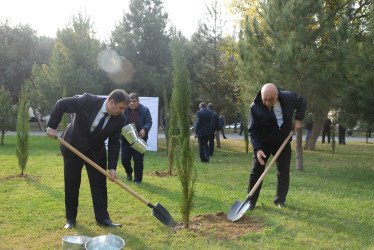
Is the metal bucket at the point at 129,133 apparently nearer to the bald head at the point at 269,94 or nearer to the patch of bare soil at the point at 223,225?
the patch of bare soil at the point at 223,225

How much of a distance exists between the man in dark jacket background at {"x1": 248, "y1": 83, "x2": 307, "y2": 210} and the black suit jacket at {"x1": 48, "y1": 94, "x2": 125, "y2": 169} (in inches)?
81.8

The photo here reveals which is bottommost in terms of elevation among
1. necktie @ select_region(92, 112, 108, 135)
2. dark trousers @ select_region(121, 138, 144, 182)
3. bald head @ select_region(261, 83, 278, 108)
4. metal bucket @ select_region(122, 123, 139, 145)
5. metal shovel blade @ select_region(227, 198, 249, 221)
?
metal shovel blade @ select_region(227, 198, 249, 221)

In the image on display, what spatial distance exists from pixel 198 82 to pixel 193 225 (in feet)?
68.5

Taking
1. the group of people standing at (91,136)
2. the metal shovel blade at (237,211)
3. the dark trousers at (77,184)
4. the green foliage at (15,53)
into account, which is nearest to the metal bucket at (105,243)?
the group of people standing at (91,136)

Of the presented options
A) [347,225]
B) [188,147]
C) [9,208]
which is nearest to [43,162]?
[9,208]

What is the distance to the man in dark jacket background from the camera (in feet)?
16.6

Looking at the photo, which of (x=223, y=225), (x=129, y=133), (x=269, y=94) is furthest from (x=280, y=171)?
(x=129, y=133)

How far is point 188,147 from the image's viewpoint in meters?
4.07

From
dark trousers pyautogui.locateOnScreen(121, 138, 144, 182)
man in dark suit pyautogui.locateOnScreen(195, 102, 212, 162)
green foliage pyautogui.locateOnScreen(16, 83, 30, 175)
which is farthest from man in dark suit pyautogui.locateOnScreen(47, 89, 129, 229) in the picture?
man in dark suit pyautogui.locateOnScreen(195, 102, 212, 162)

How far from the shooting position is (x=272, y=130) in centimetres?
516

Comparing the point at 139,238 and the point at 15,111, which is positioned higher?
the point at 15,111

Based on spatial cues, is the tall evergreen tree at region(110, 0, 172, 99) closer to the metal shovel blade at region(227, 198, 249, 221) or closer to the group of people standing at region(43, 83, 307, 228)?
the group of people standing at region(43, 83, 307, 228)

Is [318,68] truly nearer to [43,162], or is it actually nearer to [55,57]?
[43,162]

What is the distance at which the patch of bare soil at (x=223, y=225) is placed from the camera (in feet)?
13.7
